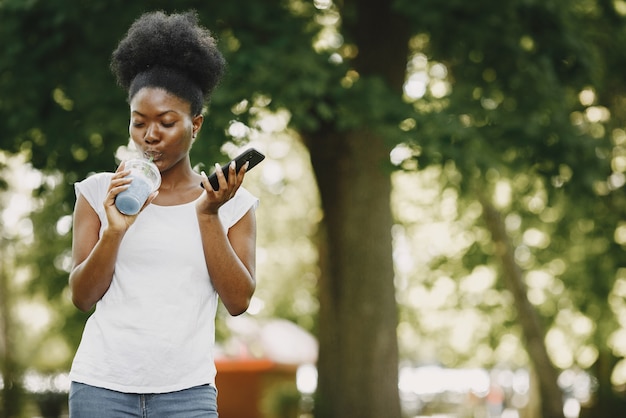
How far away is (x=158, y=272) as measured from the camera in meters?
2.58

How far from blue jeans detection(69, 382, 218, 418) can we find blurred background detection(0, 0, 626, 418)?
16.5ft

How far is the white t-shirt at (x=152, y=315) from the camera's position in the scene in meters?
2.54

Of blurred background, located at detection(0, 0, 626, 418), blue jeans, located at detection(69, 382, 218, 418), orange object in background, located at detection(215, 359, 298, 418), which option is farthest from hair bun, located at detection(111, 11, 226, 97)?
orange object in background, located at detection(215, 359, 298, 418)

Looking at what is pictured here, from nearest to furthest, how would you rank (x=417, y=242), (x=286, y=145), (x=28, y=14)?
(x=28, y=14) → (x=286, y=145) → (x=417, y=242)

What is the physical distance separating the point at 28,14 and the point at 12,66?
528 millimetres

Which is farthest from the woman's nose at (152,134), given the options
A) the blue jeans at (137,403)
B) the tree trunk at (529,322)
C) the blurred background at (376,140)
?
the tree trunk at (529,322)

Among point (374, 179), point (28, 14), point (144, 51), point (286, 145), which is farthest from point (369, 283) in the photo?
point (144, 51)

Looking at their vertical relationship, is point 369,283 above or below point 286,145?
below

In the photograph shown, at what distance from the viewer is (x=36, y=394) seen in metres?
16.2

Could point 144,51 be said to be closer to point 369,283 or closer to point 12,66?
point 12,66

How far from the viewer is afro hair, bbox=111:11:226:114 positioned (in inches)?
108

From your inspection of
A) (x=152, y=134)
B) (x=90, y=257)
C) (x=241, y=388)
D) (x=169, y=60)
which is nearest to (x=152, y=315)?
(x=90, y=257)

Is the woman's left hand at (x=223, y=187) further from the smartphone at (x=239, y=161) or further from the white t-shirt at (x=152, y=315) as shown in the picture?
the white t-shirt at (x=152, y=315)

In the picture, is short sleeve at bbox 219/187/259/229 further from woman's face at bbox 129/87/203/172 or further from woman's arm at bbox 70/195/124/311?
woman's arm at bbox 70/195/124/311
